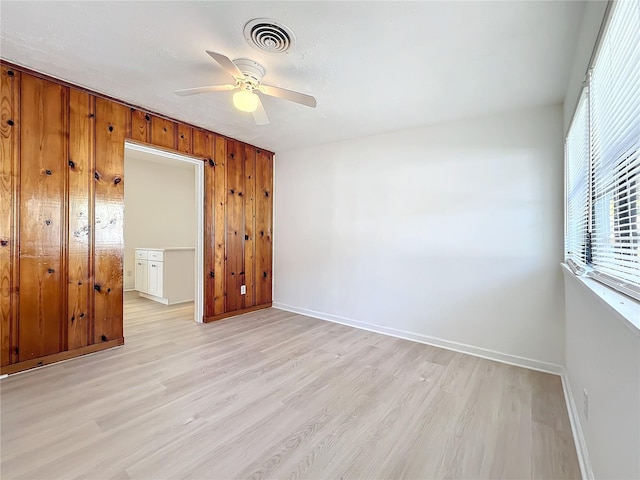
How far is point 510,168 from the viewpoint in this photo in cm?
267

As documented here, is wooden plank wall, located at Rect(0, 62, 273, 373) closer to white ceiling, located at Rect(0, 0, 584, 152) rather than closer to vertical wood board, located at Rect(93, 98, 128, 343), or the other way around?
vertical wood board, located at Rect(93, 98, 128, 343)

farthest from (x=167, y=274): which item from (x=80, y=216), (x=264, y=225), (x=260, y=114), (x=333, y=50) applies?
(x=333, y=50)

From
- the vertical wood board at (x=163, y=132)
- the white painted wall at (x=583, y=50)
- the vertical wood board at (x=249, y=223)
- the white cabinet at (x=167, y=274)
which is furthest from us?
the white cabinet at (x=167, y=274)

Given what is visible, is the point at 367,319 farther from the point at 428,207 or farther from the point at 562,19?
the point at 562,19

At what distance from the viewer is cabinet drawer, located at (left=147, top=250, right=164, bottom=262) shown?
4605 mm

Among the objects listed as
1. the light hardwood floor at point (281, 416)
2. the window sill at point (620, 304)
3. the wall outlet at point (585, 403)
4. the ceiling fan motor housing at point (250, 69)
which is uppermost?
the ceiling fan motor housing at point (250, 69)

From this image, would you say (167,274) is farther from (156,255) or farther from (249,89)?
(249,89)

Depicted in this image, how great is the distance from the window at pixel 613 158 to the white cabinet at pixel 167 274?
4.86 metres

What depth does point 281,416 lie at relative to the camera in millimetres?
1803

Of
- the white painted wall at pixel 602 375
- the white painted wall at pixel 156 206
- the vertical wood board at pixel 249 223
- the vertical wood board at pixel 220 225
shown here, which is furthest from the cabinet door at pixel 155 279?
the white painted wall at pixel 602 375

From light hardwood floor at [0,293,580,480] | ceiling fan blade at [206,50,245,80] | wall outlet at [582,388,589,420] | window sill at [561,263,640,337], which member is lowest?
light hardwood floor at [0,293,580,480]

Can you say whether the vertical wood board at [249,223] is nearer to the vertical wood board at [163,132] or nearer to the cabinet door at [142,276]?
the vertical wood board at [163,132]

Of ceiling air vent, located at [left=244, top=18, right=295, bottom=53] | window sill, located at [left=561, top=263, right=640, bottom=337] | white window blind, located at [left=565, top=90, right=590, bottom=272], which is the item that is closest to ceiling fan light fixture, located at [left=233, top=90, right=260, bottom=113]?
ceiling air vent, located at [left=244, top=18, right=295, bottom=53]

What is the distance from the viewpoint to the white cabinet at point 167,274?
15.0 ft
